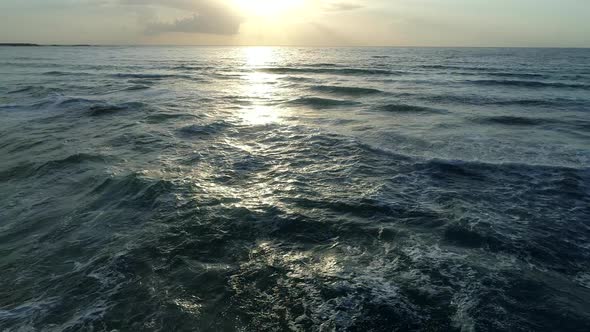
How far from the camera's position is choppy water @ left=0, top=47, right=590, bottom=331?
548 cm

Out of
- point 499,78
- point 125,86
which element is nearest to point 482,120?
point 499,78

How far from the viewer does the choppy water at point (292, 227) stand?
5.48m

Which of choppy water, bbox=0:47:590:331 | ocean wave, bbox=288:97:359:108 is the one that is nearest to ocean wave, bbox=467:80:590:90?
ocean wave, bbox=288:97:359:108

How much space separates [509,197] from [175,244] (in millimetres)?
8971

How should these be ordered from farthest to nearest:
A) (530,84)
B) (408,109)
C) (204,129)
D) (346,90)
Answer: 1. (530,84)
2. (346,90)
3. (408,109)
4. (204,129)

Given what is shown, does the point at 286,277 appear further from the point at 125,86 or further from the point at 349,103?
the point at 125,86

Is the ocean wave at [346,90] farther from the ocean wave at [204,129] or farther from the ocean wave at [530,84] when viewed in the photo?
the ocean wave at [204,129]

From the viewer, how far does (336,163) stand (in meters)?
12.4

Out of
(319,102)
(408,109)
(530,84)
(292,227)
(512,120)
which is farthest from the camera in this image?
(530,84)

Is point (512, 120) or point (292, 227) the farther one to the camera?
point (512, 120)

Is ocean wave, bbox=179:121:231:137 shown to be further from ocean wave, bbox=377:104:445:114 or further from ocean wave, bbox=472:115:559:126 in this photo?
ocean wave, bbox=472:115:559:126

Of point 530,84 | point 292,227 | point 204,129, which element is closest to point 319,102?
point 204,129

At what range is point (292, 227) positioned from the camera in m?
7.96

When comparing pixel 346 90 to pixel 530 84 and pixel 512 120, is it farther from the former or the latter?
pixel 530 84
